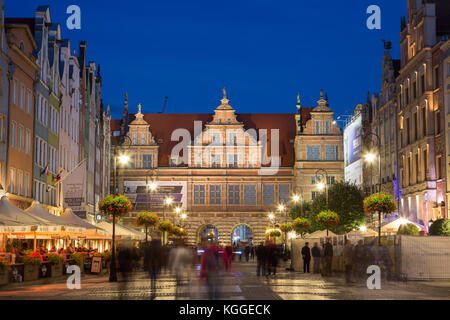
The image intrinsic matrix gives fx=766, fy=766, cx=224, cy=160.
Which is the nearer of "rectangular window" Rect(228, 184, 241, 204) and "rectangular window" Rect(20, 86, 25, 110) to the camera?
"rectangular window" Rect(20, 86, 25, 110)

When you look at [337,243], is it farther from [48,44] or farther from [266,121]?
[266,121]

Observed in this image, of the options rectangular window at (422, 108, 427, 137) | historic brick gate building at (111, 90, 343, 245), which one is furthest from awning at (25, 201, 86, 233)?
historic brick gate building at (111, 90, 343, 245)

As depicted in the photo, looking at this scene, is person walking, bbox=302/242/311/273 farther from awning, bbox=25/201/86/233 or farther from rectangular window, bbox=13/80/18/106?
rectangular window, bbox=13/80/18/106

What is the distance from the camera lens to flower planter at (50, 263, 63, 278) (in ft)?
94.3

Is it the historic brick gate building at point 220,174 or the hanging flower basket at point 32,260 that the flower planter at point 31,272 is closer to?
the hanging flower basket at point 32,260

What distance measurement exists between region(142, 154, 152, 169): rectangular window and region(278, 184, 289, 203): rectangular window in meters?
13.7

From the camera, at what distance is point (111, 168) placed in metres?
81.4

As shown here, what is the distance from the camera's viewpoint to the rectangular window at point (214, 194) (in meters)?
79.1

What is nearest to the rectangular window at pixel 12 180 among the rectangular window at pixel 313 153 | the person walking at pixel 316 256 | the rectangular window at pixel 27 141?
the rectangular window at pixel 27 141

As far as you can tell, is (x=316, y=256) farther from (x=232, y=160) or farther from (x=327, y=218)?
(x=232, y=160)

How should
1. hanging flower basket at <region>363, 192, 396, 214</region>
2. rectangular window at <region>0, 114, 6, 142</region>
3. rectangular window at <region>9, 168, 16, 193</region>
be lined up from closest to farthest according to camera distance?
→ rectangular window at <region>0, 114, 6, 142</region>, hanging flower basket at <region>363, 192, 396, 214</region>, rectangular window at <region>9, 168, 16, 193</region>

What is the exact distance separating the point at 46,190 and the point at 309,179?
37902 millimetres

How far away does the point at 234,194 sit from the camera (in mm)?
79438

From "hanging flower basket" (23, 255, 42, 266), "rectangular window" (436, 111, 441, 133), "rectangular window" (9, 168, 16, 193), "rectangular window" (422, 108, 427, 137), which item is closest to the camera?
"hanging flower basket" (23, 255, 42, 266)
